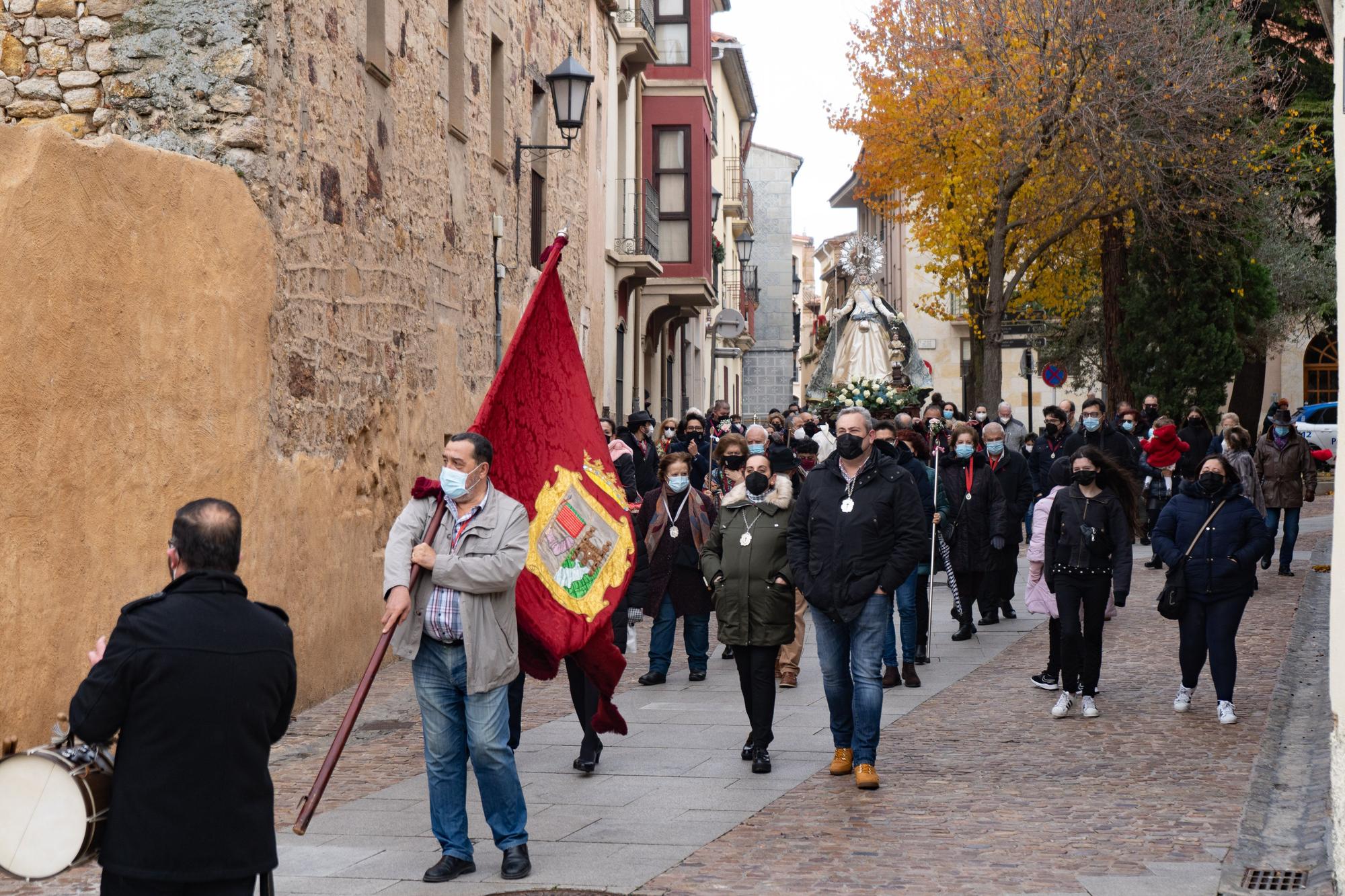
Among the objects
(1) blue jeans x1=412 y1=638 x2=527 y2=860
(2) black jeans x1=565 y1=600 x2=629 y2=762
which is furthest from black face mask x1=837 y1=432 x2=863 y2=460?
(1) blue jeans x1=412 y1=638 x2=527 y2=860

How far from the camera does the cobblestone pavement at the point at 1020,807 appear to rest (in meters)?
6.74

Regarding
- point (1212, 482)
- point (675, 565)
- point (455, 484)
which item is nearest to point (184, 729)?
point (455, 484)

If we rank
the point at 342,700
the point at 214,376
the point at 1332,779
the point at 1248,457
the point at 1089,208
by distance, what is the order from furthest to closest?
the point at 1089,208, the point at 1248,457, the point at 342,700, the point at 214,376, the point at 1332,779

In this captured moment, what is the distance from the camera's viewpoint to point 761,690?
29.7 ft

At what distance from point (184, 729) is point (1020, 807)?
4951 millimetres

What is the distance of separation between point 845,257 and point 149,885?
36.7 meters

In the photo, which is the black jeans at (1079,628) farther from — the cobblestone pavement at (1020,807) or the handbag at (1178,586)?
the handbag at (1178,586)

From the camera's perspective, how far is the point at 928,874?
6793mm

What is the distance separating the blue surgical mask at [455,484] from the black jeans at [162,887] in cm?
248

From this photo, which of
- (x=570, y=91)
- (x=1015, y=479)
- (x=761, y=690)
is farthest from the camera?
→ (x=570, y=91)

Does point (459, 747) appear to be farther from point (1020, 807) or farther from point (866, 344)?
point (866, 344)

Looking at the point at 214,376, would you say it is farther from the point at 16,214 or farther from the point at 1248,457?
the point at 1248,457

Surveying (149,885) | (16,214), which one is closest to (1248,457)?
(16,214)

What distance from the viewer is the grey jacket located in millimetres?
6504
